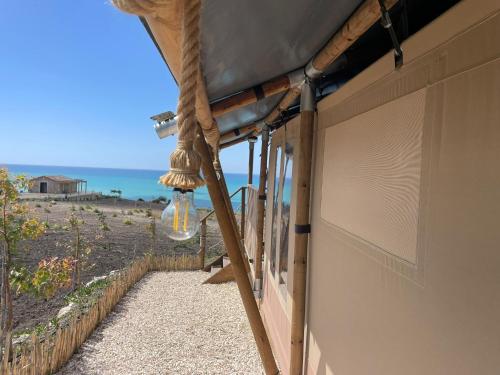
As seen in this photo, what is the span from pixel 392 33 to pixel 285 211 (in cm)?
220

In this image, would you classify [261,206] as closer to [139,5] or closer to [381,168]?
[381,168]

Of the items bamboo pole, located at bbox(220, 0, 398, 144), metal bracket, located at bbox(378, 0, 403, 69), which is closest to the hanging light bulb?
metal bracket, located at bbox(378, 0, 403, 69)

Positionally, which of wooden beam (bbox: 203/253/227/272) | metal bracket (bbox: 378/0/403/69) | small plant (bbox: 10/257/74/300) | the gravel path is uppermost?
metal bracket (bbox: 378/0/403/69)

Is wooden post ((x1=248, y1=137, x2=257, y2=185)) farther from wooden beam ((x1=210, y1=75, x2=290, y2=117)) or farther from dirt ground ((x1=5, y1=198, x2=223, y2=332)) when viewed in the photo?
wooden beam ((x1=210, y1=75, x2=290, y2=117))

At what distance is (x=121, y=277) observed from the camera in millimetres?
5438

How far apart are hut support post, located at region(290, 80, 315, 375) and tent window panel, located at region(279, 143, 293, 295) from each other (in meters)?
0.71

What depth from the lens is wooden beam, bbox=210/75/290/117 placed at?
7.08 feet

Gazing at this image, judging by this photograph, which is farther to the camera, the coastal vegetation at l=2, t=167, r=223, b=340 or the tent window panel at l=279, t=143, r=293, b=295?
the coastal vegetation at l=2, t=167, r=223, b=340

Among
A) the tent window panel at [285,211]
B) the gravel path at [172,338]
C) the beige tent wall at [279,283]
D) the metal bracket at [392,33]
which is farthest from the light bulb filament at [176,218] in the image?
the gravel path at [172,338]

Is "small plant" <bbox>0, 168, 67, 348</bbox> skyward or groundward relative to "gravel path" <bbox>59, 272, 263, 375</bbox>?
skyward

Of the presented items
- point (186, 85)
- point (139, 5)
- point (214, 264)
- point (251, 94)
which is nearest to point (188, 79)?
point (186, 85)

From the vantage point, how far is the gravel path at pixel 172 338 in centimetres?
338

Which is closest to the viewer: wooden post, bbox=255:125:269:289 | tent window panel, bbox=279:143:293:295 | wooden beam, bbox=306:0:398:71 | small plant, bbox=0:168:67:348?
wooden beam, bbox=306:0:398:71

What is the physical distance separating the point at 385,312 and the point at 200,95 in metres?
1.17
